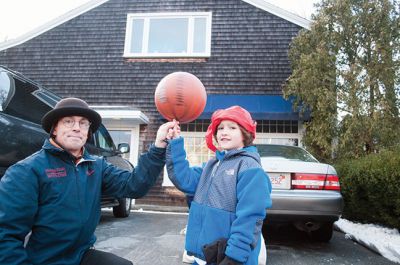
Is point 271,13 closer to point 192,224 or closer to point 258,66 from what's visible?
point 258,66

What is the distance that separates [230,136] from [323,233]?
11.5 ft

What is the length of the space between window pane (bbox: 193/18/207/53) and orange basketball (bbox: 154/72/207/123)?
9179 millimetres

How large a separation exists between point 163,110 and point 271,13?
9906mm

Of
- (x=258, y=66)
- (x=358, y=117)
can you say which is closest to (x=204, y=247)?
(x=358, y=117)

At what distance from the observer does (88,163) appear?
226cm

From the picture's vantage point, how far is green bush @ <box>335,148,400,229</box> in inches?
200

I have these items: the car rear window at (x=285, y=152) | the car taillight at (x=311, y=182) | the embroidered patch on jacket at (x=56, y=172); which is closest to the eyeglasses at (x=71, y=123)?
the embroidered patch on jacket at (x=56, y=172)

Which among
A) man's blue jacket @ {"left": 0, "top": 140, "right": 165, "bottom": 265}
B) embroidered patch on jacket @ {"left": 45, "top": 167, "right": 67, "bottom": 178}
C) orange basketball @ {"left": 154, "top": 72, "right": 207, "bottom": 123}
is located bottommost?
man's blue jacket @ {"left": 0, "top": 140, "right": 165, "bottom": 265}

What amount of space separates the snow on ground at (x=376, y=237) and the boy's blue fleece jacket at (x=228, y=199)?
3139 millimetres

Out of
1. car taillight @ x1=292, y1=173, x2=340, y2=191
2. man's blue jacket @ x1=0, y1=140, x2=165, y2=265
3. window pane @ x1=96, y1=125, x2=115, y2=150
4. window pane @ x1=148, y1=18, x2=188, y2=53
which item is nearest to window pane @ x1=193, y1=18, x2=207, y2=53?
window pane @ x1=148, y1=18, x2=188, y2=53

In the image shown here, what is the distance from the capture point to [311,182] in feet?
14.7

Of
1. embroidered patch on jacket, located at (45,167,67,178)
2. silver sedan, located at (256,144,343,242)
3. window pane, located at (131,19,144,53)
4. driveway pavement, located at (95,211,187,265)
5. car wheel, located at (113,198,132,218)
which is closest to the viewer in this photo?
embroidered patch on jacket, located at (45,167,67,178)

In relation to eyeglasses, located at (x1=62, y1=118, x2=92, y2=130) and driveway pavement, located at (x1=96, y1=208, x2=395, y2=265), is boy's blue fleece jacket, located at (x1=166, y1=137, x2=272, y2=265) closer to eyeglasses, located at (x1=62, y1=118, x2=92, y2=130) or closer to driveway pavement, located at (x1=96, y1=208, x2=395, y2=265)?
eyeglasses, located at (x1=62, y1=118, x2=92, y2=130)

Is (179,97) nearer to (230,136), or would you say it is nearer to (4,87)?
(230,136)
